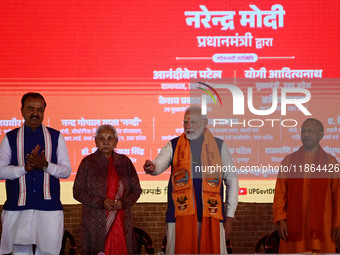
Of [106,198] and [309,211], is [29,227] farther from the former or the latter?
[309,211]

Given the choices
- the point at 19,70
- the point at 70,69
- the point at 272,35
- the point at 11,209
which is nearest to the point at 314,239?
the point at 272,35

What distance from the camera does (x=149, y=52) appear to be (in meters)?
5.02

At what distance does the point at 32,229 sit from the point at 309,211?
2.04 m

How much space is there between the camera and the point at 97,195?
12.8ft

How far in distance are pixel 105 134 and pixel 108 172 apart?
0.92 feet

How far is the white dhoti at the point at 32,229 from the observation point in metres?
3.88

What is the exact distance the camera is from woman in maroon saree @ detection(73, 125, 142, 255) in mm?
3893

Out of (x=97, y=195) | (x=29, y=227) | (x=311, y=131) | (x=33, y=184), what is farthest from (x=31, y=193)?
(x=311, y=131)

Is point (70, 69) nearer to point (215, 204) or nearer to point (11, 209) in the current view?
point (11, 209)

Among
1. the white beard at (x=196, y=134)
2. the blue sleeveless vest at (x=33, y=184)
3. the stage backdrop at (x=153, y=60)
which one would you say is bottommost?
the blue sleeveless vest at (x=33, y=184)

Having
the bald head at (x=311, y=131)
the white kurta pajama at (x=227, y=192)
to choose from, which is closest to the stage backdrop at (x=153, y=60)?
the bald head at (x=311, y=131)

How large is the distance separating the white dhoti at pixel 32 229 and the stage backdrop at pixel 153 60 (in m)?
1.09

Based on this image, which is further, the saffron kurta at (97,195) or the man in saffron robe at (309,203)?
the man in saffron robe at (309,203)

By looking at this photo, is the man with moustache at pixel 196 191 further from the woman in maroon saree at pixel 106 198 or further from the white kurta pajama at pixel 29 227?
the white kurta pajama at pixel 29 227
